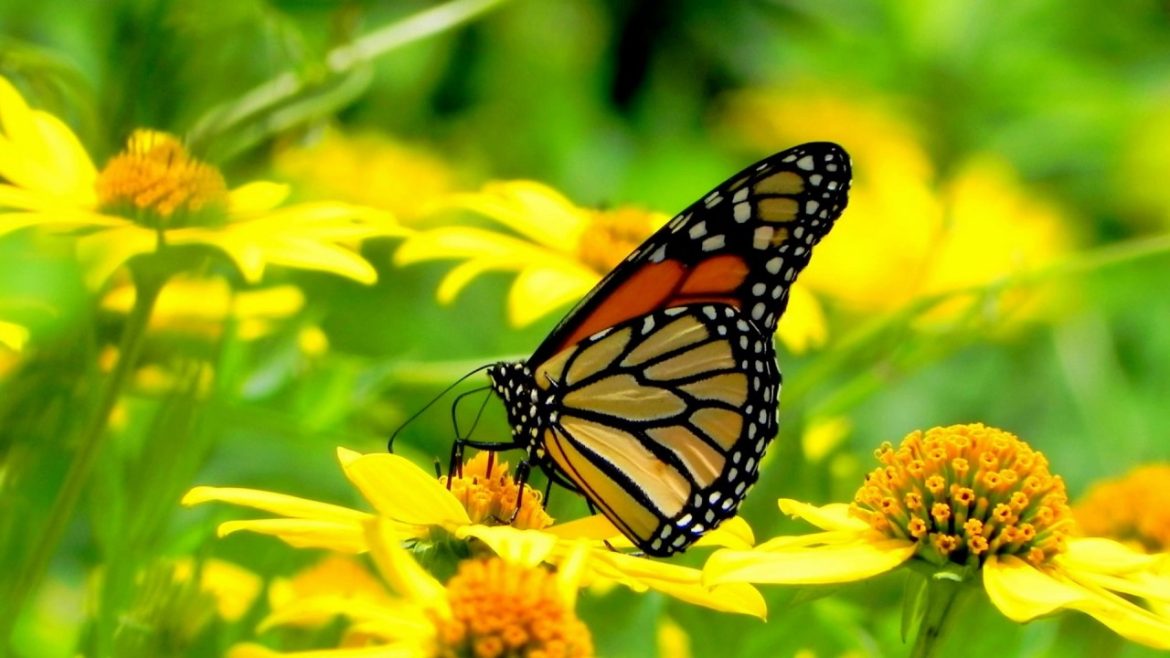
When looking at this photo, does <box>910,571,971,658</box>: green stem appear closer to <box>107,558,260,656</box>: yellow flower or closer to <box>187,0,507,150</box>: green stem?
<box>107,558,260,656</box>: yellow flower

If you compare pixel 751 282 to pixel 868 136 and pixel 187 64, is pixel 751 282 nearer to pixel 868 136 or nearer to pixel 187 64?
pixel 187 64

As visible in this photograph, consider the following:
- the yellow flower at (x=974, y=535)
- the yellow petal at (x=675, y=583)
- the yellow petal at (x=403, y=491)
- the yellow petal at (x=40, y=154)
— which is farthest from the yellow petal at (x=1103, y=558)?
the yellow petal at (x=40, y=154)

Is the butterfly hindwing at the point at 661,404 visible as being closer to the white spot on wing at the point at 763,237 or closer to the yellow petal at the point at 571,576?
the white spot on wing at the point at 763,237

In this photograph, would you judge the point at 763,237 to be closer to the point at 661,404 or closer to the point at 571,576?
the point at 661,404

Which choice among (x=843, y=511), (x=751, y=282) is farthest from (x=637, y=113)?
(x=843, y=511)

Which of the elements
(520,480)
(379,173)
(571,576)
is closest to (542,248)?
(520,480)

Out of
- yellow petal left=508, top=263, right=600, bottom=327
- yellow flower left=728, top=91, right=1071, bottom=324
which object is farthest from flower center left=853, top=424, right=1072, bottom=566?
yellow flower left=728, top=91, right=1071, bottom=324
